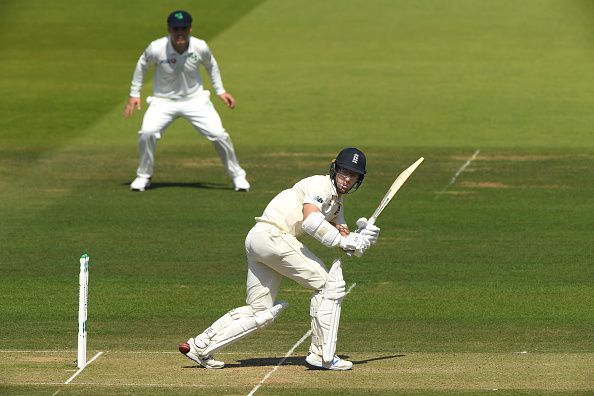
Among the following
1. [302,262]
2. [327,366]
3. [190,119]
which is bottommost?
[327,366]

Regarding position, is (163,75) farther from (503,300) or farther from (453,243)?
(503,300)

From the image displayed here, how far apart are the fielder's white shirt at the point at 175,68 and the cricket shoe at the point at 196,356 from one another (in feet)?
27.9

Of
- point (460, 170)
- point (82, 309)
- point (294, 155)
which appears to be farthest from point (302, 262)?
point (294, 155)

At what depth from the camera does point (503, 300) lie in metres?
14.0

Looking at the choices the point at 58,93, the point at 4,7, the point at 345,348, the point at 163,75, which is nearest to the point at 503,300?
the point at 345,348

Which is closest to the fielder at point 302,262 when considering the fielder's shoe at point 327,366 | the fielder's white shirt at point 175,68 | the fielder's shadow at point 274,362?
the fielder's shoe at point 327,366

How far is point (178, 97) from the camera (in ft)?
64.5

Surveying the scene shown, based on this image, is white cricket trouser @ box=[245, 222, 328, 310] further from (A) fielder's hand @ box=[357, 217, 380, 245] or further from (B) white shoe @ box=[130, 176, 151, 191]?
(B) white shoe @ box=[130, 176, 151, 191]

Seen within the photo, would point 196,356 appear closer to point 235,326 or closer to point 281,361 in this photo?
point 235,326

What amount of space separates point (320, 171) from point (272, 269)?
34.1 feet

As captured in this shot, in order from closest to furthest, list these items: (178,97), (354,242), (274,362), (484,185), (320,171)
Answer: (354,242) < (274,362) < (178,97) < (484,185) < (320,171)

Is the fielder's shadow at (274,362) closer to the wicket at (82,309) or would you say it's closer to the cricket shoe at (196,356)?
the cricket shoe at (196,356)

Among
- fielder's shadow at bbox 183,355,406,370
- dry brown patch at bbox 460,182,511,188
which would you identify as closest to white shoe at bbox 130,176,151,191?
dry brown patch at bbox 460,182,511,188

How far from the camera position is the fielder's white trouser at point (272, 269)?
10.9 m
